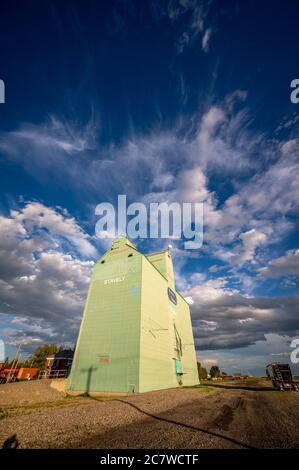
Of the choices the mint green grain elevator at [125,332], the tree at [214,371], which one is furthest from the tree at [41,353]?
the tree at [214,371]

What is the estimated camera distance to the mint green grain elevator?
26.0 m

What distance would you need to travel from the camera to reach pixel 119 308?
99.4ft

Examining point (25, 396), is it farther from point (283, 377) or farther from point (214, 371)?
point (214, 371)

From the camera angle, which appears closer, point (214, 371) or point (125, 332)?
point (125, 332)

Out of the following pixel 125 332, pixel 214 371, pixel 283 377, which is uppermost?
pixel 214 371

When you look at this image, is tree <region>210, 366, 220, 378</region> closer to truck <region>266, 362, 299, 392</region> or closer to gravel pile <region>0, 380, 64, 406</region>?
truck <region>266, 362, 299, 392</region>

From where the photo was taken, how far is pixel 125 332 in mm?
27906

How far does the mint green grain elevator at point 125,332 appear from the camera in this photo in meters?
26.0

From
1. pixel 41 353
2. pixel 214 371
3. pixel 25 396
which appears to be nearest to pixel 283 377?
pixel 25 396

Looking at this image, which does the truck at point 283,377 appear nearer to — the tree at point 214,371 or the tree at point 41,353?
the tree at point 41,353

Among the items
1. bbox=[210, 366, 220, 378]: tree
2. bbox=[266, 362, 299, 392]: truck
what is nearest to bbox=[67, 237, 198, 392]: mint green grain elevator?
bbox=[266, 362, 299, 392]: truck

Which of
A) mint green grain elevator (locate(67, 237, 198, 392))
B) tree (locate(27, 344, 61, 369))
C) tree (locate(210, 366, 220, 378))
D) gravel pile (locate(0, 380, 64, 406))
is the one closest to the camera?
gravel pile (locate(0, 380, 64, 406))

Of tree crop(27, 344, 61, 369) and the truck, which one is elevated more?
tree crop(27, 344, 61, 369)
